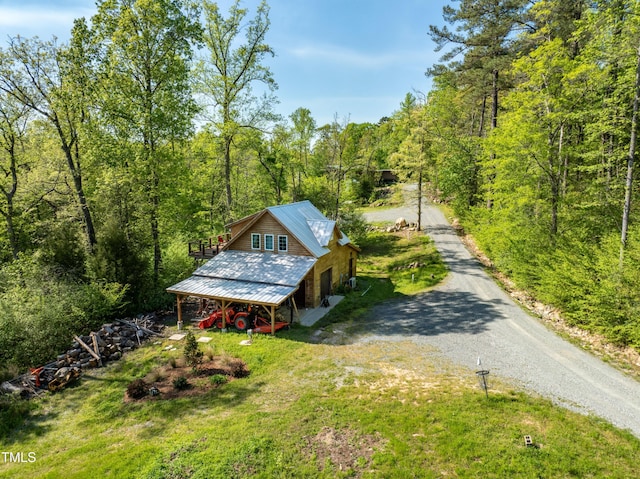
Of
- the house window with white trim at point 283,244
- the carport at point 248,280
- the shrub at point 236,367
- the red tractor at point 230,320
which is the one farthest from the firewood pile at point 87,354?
the house window with white trim at point 283,244

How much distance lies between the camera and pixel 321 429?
33.3 feet

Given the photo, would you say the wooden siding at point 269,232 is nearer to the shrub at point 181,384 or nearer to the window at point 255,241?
the window at point 255,241

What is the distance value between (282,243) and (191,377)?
379 inches

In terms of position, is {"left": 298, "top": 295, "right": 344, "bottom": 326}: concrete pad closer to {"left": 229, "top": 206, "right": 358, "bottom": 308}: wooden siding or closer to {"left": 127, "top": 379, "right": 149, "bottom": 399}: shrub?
{"left": 229, "top": 206, "right": 358, "bottom": 308}: wooden siding

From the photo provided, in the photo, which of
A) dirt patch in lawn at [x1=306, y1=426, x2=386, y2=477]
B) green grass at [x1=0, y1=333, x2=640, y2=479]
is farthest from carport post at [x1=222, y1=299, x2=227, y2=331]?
dirt patch in lawn at [x1=306, y1=426, x2=386, y2=477]

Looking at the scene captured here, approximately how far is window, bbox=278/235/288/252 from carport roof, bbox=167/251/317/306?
390mm

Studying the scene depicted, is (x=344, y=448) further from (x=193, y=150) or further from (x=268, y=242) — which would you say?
(x=193, y=150)

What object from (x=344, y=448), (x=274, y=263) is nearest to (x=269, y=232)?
(x=274, y=263)

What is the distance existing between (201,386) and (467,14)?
2773 centimetres

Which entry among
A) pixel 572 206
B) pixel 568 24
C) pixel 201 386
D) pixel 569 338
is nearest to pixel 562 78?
pixel 568 24

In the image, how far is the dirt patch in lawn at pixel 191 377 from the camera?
12727mm

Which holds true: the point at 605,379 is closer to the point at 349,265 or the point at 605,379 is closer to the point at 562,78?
the point at 562,78

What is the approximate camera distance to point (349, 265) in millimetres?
26734

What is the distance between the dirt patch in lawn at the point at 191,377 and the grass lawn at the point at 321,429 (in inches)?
12.7
